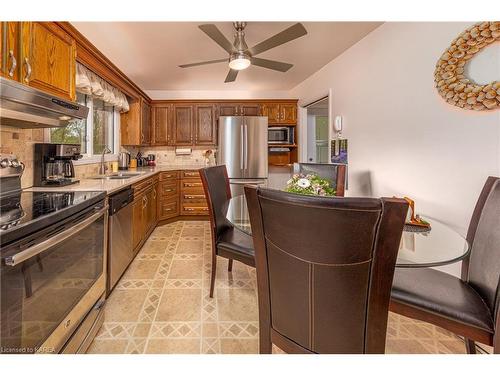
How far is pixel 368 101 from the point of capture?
2.44 m

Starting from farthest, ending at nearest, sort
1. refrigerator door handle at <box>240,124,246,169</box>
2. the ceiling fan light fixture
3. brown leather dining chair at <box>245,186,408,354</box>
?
refrigerator door handle at <box>240,124,246,169</box>
the ceiling fan light fixture
brown leather dining chair at <box>245,186,408,354</box>

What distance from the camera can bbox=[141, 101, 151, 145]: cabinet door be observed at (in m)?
3.91

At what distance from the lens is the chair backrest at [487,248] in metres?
0.99

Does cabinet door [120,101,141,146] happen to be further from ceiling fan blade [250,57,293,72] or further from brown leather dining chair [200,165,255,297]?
brown leather dining chair [200,165,255,297]

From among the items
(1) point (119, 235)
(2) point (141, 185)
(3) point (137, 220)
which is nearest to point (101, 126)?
(2) point (141, 185)

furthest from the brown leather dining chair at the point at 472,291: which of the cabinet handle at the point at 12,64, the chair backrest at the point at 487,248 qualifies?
the cabinet handle at the point at 12,64

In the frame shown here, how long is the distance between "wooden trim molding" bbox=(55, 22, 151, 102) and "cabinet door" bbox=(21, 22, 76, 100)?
2.9 inches

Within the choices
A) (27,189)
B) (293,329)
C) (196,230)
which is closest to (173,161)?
(196,230)

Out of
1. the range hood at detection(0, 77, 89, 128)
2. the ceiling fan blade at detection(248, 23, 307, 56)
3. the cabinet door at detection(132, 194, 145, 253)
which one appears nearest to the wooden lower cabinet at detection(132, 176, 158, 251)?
the cabinet door at detection(132, 194, 145, 253)

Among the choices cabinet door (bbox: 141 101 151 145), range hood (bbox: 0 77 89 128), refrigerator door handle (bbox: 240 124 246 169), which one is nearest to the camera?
range hood (bbox: 0 77 89 128)

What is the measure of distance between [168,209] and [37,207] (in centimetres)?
278

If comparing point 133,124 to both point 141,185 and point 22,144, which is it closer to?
point 141,185
